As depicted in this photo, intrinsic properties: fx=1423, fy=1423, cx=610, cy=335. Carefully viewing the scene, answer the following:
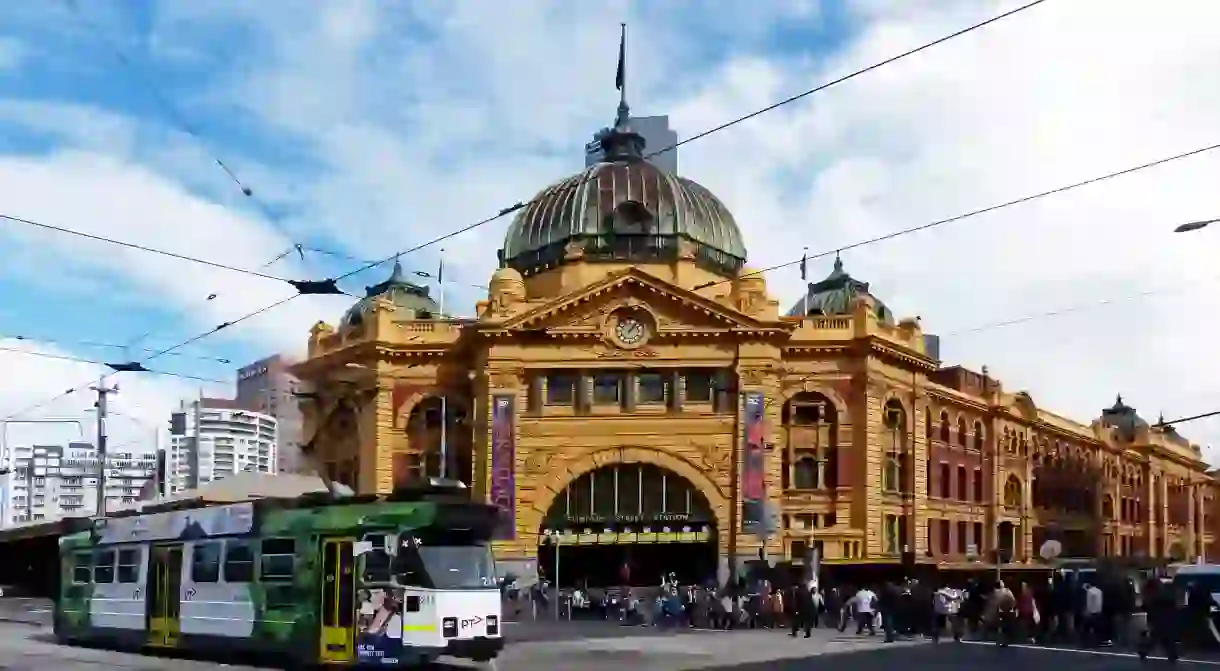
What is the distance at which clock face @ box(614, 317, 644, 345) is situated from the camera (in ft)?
188

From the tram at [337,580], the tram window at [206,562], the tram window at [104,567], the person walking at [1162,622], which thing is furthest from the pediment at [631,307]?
the person walking at [1162,622]

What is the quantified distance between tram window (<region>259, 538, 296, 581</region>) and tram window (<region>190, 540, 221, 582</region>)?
1.93 m

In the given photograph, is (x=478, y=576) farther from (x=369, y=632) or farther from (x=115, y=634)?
(x=115, y=634)

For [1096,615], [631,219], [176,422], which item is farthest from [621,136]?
[1096,615]

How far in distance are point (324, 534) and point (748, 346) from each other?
34815 millimetres

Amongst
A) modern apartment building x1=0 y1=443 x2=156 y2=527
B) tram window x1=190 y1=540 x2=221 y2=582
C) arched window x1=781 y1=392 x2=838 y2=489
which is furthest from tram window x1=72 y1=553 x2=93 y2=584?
modern apartment building x1=0 y1=443 x2=156 y2=527

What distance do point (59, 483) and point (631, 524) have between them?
127728 mm

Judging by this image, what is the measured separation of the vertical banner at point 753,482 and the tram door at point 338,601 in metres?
33.8

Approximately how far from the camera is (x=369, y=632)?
22.9 m

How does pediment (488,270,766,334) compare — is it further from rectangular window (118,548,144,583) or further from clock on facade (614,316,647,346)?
rectangular window (118,548,144,583)

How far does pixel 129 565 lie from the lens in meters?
30.7

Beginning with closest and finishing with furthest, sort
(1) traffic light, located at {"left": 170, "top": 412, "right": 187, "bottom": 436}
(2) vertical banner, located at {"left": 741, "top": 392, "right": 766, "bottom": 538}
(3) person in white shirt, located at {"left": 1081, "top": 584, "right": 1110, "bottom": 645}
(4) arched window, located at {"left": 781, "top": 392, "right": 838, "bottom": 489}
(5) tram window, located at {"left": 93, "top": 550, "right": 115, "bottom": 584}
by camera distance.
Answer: (5) tram window, located at {"left": 93, "top": 550, "right": 115, "bottom": 584}, (3) person in white shirt, located at {"left": 1081, "top": 584, "right": 1110, "bottom": 645}, (2) vertical banner, located at {"left": 741, "top": 392, "right": 766, "bottom": 538}, (4) arched window, located at {"left": 781, "top": 392, "right": 838, "bottom": 489}, (1) traffic light, located at {"left": 170, "top": 412, "right": 187, "bottom": 436}

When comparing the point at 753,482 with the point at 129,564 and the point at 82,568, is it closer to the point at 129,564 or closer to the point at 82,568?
the point at 82,568

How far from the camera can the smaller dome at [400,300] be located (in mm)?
66375
